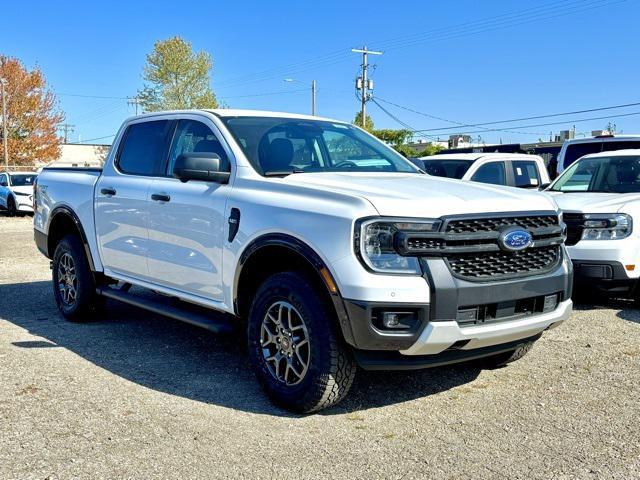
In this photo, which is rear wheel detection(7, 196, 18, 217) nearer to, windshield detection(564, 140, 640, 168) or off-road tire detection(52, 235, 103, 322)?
windshield detection(564, 140, 640, 168)

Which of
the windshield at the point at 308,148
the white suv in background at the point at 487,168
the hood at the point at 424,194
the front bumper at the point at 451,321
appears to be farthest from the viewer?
the white suv in background at the point at 487,168

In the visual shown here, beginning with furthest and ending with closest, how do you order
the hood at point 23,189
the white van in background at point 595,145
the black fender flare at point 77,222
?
the hood at point 23,189, the white van in background at point 595,145, the black fender flare at point 77,222

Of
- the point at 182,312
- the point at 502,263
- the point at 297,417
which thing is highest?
the point at 502,263

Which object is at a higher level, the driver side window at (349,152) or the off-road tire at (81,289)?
the driver side window at (349,152)

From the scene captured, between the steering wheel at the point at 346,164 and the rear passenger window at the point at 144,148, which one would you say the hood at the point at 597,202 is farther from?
the rear passenger window at the point at 144,148

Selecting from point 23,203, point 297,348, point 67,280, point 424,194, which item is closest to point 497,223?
point 424,194

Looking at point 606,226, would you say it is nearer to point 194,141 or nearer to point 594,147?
point 194,141

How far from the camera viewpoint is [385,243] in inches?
152

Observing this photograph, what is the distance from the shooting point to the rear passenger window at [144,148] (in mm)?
5832

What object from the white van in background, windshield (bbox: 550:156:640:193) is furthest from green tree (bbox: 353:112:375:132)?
windshield (bbox: 550:156:640:193)

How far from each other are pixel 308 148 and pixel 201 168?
97cm

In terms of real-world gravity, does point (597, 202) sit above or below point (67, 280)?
above

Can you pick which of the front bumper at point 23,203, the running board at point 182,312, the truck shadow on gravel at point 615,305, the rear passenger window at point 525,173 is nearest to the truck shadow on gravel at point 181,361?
the running board at point 182,312

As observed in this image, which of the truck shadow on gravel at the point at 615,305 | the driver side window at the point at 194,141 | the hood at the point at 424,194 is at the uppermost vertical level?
the driver side window at the point at 194,141
